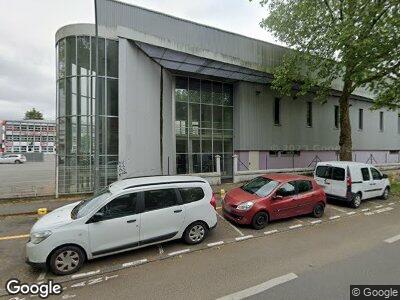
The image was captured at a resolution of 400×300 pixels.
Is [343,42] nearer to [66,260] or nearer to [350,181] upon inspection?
[350,181]

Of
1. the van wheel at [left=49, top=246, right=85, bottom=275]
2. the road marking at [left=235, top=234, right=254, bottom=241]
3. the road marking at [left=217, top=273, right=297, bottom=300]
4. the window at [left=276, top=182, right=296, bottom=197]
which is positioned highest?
the window at [left=276, top=182, right=296, bottom=197]

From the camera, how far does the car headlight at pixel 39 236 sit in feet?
16.1

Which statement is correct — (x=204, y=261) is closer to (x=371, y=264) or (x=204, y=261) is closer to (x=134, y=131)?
(x=371, y=264)

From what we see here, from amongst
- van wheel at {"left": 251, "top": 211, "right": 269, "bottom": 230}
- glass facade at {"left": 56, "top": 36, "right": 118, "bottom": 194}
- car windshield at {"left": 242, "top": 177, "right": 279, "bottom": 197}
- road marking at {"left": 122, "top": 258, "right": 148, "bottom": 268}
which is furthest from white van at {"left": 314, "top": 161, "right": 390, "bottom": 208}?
glass facade at {"left": 56, "top": 36, "right": 118, "bottom": 194}

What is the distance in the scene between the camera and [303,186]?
8727mm

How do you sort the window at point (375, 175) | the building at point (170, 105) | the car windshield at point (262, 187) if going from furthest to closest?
1. the building at point (170, 105)
2. the window at point (375, 175)
3. the car windshield at point (262, 187)

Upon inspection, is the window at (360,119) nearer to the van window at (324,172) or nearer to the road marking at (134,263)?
the van window at (324,172)

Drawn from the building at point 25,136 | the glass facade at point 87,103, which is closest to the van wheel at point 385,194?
the glass facade at point 87,103

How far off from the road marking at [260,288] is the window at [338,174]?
21.9ft

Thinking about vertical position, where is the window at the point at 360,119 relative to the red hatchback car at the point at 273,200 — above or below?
above

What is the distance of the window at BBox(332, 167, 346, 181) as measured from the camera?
1022 cm

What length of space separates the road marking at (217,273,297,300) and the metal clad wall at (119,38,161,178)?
9236 millimetres

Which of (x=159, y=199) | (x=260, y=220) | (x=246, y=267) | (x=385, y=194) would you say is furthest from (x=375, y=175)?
(x=159, y=199)

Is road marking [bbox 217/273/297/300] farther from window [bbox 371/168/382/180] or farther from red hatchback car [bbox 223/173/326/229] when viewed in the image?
window [bbox 371/168/382/180]
